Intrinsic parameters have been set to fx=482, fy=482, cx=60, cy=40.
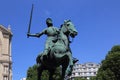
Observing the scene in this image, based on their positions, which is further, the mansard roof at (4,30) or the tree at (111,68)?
the mansard roof at (4,30)

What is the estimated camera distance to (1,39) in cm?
11094

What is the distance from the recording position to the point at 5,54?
111938 millimetres

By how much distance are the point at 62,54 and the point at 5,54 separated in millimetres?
92813

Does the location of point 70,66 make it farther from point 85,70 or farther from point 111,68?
point 85,70

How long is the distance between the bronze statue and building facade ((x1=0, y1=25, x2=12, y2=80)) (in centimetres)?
8798

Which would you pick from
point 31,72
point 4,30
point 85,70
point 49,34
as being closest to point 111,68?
point 31,72

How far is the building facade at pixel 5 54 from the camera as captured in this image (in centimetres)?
10850

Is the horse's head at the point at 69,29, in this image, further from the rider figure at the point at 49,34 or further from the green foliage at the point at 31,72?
the green foliage at the point at 31,72

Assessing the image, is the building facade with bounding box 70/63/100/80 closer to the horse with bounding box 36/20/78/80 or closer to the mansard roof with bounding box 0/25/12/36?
the mansard roof with bounding box 0/25/12/36

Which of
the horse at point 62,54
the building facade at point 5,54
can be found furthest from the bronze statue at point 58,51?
the building facade at point 5,54

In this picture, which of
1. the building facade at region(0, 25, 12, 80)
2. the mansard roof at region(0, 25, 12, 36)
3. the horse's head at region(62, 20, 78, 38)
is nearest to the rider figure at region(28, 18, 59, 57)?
the horse's head at region(62, 20, 78, 38)

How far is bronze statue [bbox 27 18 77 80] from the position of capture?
790 inches

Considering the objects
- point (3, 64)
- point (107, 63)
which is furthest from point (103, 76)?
point (3, 64)

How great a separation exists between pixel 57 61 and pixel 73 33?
4.52ft
